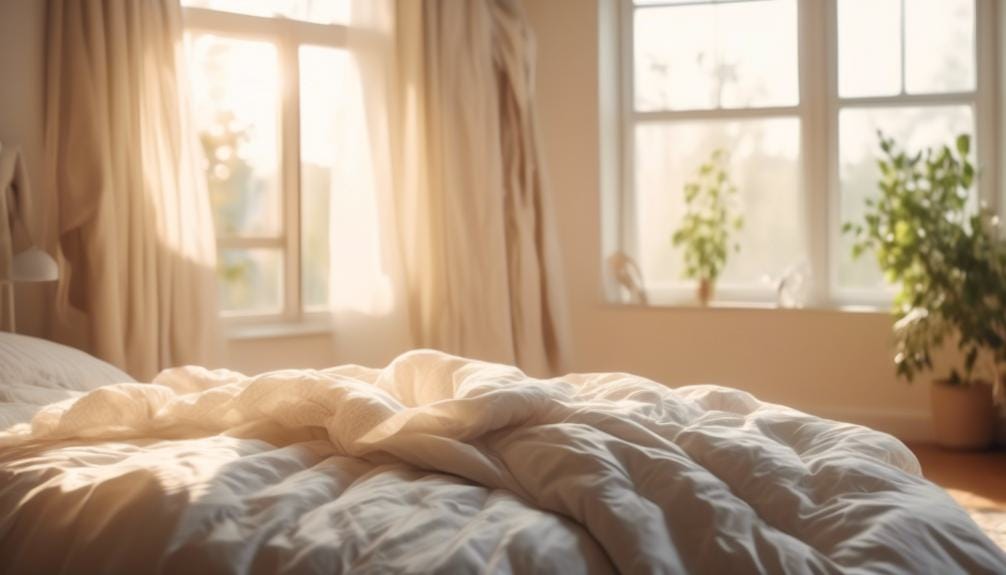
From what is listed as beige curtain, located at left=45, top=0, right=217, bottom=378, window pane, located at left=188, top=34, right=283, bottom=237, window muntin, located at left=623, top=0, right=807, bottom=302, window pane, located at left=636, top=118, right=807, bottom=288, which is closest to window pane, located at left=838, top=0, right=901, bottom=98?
window muntin, located at left=623, top=0, right=807, bottom=302

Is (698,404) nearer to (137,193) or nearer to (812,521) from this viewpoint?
(812,521)

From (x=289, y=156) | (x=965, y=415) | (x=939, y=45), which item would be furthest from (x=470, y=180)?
(x=965, y=415)

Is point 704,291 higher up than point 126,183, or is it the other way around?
point 126,183

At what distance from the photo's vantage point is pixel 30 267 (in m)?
3.45

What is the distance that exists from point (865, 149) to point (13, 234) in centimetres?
365

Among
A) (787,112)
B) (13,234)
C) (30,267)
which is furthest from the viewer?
(787,112)

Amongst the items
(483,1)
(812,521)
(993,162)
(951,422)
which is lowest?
(951,422)

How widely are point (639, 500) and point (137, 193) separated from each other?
3007 millimetres

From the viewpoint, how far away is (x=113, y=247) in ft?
13.3

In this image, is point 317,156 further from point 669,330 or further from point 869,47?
point 869,47

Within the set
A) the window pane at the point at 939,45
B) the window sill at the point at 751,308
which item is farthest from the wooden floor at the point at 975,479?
the window pane at the point at 939,45

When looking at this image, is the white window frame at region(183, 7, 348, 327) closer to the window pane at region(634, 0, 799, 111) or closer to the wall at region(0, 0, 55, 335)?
the wall at region(0, 0, 55, 335)

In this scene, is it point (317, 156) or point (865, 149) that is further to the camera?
point (865, 149)

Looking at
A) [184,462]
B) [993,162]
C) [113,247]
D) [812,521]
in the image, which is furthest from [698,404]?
[993,162]
